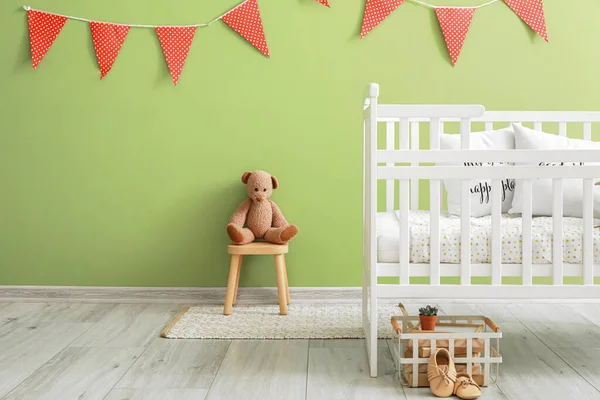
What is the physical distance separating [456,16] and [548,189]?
36.4 inches

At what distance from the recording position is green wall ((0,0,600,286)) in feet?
8.94

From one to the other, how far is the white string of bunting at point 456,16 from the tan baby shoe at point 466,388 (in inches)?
59.7

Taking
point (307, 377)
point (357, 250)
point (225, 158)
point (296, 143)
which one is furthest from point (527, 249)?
point (225, 158)

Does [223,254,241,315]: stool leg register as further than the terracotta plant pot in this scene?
Yes

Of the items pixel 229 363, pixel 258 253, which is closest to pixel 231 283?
pixel 258 253

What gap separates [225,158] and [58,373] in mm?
1221

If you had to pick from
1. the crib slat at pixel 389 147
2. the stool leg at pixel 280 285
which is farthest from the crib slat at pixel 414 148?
the stool leg at pixel 280 285

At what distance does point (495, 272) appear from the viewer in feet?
5.92

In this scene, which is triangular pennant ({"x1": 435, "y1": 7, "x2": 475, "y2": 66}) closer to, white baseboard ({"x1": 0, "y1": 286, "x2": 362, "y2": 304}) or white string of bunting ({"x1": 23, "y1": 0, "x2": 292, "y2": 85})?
white string of bunting ({"x1": 23, "y1": 0, "x2": 292, "y2": 85})

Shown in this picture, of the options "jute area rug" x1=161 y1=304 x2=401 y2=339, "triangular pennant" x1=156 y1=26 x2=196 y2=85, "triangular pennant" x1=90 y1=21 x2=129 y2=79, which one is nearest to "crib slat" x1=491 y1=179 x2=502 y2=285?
"jute area rug" x1=161 y1=304 x2=401 y2=339

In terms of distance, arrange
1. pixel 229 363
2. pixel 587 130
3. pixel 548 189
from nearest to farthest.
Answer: pixel 229 363 < pixel 548 189 < pixel 587 130

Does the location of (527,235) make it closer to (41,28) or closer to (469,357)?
(469,357)

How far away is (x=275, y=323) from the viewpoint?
2.40 metres

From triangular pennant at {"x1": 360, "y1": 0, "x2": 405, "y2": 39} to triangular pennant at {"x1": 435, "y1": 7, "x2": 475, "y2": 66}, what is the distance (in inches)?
7.5
